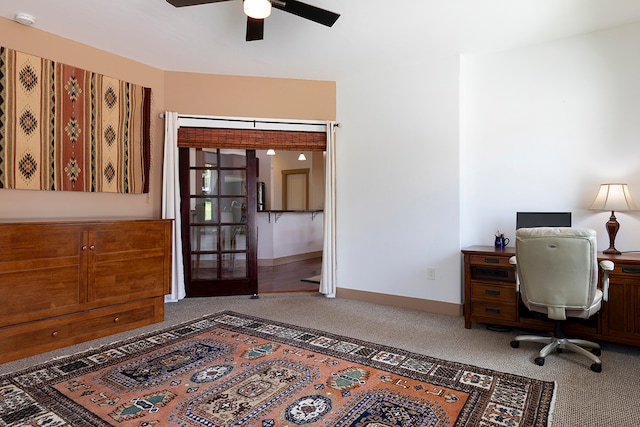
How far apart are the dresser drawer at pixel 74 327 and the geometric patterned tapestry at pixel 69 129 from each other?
1.20m

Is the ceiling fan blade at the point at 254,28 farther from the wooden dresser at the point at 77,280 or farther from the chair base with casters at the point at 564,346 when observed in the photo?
the chair base with casters at the point at 564,346

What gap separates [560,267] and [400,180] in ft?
6.42

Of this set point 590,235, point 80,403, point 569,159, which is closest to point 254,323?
point 80,403

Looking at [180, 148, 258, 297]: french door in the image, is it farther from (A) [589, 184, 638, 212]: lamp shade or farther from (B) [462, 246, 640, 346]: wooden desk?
(A) [589, 184, 638, 212]: lamp shade

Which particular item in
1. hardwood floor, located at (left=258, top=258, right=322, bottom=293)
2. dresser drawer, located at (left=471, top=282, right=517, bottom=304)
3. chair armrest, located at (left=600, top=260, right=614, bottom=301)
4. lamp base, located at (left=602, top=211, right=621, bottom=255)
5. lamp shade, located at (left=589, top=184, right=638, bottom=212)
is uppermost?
lamp shade, located at (left=589, top=184, right=638, bottom=212)

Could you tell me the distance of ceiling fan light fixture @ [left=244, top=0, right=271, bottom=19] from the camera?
2387mm

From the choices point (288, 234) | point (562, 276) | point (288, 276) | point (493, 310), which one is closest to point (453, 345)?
point (493, 310)

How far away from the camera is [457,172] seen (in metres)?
3.87

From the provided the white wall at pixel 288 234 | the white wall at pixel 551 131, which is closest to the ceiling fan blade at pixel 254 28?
the white wall at pixel 551 131

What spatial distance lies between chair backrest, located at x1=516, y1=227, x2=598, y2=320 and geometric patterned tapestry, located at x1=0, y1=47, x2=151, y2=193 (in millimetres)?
3780

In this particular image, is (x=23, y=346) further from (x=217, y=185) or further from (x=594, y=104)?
(x=594, y=104)

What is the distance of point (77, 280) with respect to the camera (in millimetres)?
3000

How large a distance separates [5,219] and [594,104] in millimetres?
5130

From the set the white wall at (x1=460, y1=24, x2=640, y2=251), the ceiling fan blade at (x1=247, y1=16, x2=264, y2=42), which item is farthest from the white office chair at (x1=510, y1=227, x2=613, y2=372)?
the ceiling fan blade at (x1=247, y1=16, x2=264, y2=42)
